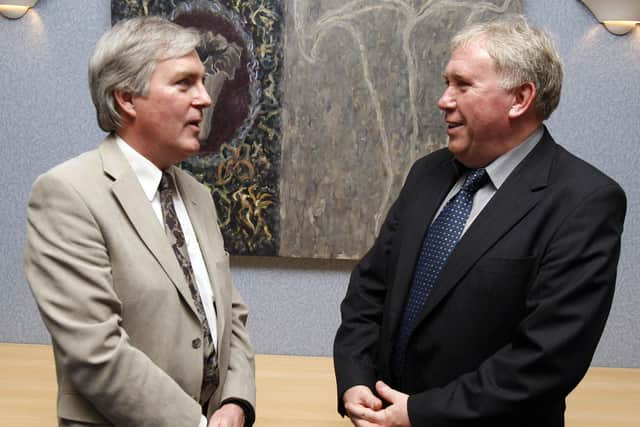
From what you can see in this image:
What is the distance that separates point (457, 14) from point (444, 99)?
1822 millimetres

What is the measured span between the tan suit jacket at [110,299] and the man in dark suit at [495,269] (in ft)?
1.68

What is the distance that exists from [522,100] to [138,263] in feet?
3.31

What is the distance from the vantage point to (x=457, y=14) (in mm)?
3605

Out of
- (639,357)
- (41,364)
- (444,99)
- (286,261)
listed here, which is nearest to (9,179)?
(41,364)

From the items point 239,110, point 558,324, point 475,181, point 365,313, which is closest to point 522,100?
point 475,181

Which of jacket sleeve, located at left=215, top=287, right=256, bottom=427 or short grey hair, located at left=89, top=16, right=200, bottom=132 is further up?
short grey hair, located at left=89, top=16, right=200, bottom=132

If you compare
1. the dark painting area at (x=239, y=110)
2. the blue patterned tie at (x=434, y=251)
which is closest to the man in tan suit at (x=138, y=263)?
the blue patterned tie at (x=434, y=251)

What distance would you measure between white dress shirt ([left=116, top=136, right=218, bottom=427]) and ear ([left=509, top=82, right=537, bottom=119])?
0.86 metres

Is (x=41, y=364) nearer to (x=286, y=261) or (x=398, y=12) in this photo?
(x=286, y=261)

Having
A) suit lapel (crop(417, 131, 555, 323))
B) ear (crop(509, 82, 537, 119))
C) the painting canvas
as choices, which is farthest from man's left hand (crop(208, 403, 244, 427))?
the painting canvas

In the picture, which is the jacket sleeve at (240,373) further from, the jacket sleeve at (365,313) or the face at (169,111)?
the face at (169,111)

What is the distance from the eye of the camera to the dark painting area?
367 cm

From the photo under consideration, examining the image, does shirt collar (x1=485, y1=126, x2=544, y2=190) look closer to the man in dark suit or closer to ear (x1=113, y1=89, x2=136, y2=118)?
the man in dark suit

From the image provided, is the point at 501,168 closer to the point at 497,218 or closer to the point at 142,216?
the point at 497,218
